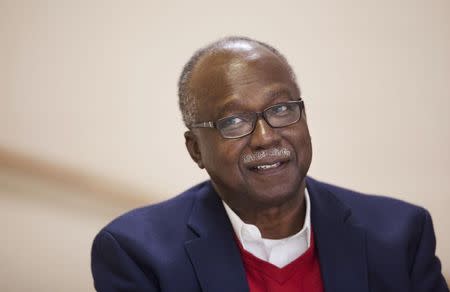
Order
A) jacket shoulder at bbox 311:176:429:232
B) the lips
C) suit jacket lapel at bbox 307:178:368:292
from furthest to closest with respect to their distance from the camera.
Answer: jacket shoulder at bbox 311:176:429:232 < suit jacket lapel at bbox 307:178:368:292 < the lips

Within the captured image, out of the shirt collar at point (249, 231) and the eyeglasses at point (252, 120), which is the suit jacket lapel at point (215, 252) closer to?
the shirt collar at point (249, 231)

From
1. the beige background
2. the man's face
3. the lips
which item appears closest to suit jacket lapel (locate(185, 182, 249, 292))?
the man's face

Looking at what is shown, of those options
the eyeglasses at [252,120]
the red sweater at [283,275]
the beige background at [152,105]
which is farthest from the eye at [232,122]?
the beige background at [152,105]

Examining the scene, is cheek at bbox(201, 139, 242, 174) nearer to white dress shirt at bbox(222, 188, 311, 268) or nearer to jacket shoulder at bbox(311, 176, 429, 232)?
white dress shirt at bbox(222, 188, 311, 268)

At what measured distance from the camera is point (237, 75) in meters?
1.77

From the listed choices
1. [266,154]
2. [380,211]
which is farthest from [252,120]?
[380,211]

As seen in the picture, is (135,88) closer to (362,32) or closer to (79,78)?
(79,78)

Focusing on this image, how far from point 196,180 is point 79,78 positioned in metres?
0.77

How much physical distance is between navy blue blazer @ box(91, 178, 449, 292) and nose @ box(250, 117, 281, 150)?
1.03 ft

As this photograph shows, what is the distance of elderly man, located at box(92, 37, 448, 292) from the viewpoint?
1.76m

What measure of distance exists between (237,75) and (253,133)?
0.19m

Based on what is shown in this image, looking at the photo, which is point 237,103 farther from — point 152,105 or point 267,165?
point 152,105

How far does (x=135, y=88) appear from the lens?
2889 millimetres

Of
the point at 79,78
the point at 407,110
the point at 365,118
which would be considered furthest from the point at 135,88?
the point at 407,110
